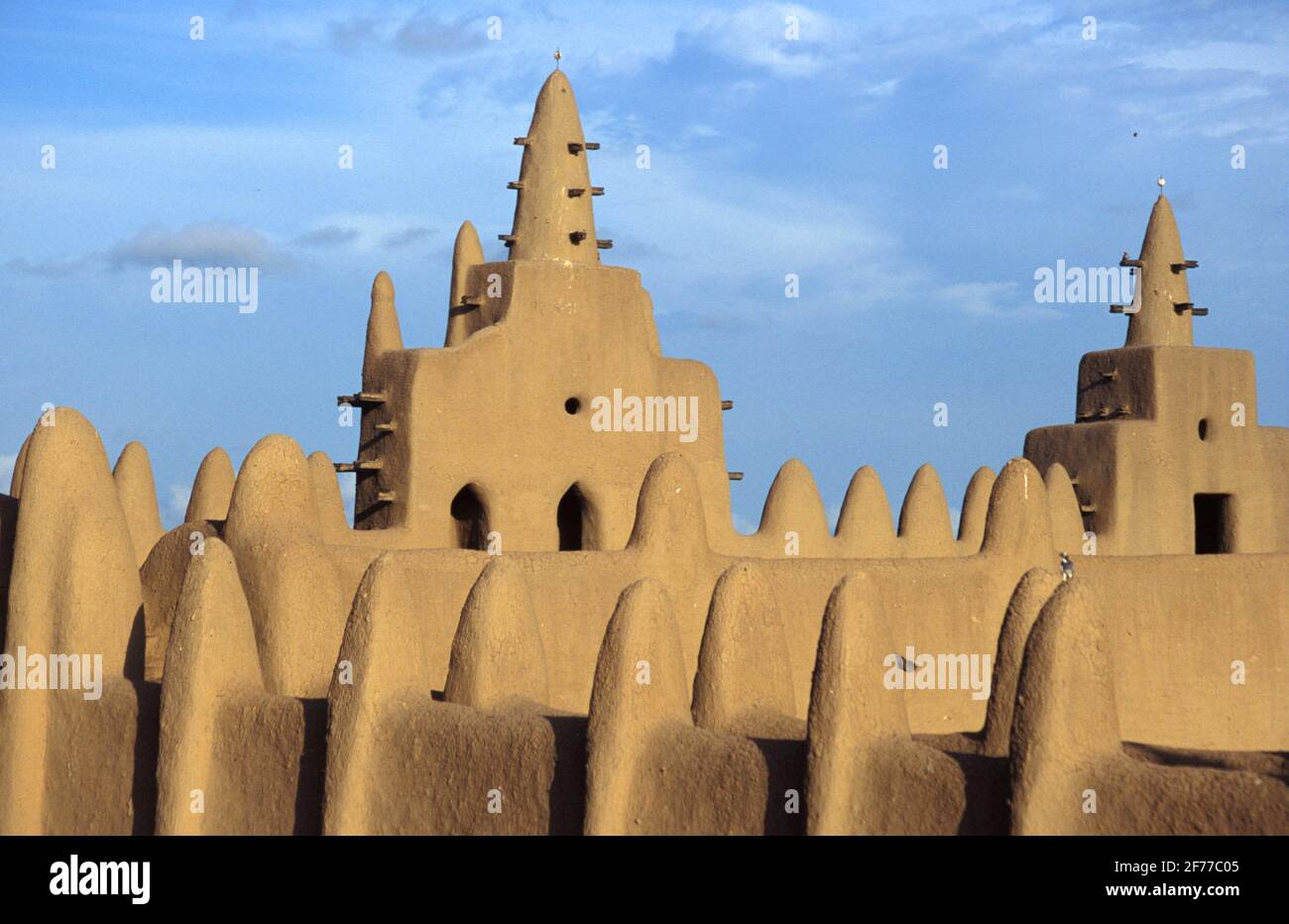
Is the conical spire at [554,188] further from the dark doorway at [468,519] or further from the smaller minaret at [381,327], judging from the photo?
the dark doorway at [468,519]

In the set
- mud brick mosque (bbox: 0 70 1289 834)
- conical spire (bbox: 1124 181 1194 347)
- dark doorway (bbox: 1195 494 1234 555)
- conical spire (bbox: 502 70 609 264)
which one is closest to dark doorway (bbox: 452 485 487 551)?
mud brick mosque (bbox: 0 70 1289 834)

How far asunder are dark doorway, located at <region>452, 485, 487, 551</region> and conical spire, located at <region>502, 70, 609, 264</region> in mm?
2998

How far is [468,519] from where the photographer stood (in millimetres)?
22922

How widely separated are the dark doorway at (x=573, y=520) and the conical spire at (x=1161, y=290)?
27.7 ft

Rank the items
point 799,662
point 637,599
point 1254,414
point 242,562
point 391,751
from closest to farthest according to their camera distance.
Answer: point 637,599 → point 391,751 → point 242,562 → point 799,662 → point 1254,414

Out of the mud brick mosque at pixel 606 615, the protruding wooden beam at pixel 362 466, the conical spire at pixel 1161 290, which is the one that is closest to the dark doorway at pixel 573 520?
the mud brick mosque at pixel 606 615

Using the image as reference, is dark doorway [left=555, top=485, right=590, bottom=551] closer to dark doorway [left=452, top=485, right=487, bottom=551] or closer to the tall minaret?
dark doorway [left=452, top=485, right=487, bottom=551]

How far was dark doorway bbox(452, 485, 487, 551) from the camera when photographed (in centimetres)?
2225

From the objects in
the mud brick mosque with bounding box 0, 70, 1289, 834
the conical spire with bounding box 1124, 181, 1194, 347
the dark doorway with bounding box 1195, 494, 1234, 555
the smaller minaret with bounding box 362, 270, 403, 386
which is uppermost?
the conical spire with bounding box 1124, 181, 1194, 347

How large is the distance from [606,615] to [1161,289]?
14.3 metres
